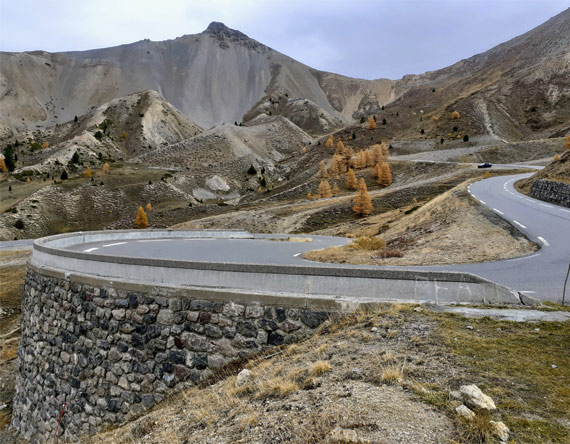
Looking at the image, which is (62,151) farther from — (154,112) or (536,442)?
(536,442)

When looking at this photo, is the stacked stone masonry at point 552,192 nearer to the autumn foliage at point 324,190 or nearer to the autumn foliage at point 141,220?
the autumn foliage at point 324,190

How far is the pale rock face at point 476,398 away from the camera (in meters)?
4.34

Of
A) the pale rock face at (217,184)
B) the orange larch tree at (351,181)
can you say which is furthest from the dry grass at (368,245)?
the pale rock face at (217,184)

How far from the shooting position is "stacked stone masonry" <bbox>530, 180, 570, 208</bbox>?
24.9 m

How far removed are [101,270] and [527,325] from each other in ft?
34.8

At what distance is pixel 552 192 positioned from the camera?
26.9 metres

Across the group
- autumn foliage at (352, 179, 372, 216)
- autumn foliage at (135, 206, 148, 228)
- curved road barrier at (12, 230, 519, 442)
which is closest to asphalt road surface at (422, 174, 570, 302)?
curved road barrier at (12, 230, 519, 442)

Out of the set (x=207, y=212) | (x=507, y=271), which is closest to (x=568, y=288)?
(x=507, y=271)

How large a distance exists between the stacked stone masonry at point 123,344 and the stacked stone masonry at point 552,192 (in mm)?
25514

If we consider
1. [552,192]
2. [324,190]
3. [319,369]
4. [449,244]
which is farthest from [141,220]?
[319,369]

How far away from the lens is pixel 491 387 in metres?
4.82

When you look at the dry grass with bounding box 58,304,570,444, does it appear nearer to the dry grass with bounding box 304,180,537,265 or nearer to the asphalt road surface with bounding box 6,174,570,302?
the asphalt road surface with bounding box 6,174,570,302

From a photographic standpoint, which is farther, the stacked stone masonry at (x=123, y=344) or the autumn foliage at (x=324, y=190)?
the autumn foliage at (x=324, y=190)

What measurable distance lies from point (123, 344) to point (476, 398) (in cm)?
835
